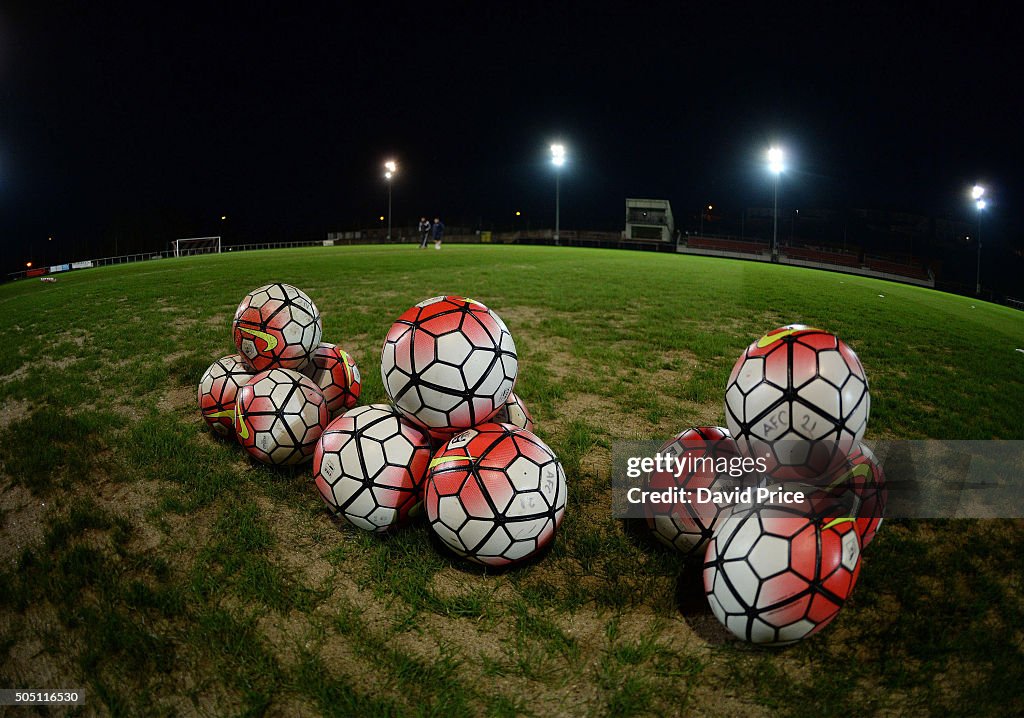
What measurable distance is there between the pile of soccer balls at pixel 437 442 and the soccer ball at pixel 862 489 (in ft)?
5.17

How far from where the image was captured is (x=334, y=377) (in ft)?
16.3

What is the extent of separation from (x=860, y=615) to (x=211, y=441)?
A: 5.26m

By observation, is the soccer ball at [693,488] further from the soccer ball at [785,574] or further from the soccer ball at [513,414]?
the soccer ball at [513,414]

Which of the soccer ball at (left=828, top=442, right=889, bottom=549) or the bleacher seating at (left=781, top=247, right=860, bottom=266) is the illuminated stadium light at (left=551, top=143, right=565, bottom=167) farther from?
Result: the soccer ball at (left=828, top=442, right=889, bottom=549)

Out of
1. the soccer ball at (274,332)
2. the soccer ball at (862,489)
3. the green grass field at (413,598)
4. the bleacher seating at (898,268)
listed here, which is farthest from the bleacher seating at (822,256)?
the soccer ball at (274,332)

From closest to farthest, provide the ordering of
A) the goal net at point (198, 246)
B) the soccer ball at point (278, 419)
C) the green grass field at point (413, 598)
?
the green grass field at point (413, 598)
the soccer ball at point (278, 419)
the goal net at point (198, 246)

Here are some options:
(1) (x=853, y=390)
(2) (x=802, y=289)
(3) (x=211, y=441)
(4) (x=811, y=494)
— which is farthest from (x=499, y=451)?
(2) (x=802, y=289)

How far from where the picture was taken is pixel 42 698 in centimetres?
239

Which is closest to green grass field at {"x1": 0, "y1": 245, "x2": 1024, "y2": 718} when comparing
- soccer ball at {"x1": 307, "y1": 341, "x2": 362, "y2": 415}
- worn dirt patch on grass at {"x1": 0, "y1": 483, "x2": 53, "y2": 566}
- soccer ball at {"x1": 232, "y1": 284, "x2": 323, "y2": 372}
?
worn dirt patch on grass at {"x1": 0, "y1": 483, "x2": 53, "y2": 566}

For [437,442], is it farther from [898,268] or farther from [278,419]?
[898,268]

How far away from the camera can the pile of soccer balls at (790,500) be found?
2.52 meters

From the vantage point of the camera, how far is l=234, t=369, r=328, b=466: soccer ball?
4.08 m

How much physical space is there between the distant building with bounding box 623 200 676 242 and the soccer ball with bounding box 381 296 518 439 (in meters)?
62.5

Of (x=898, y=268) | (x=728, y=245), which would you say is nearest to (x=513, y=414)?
(x=898, y=268)
